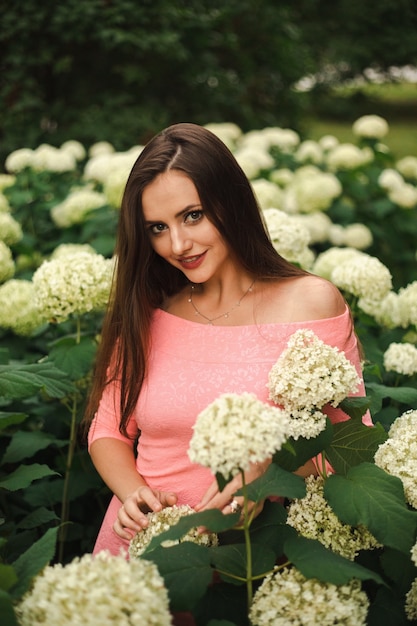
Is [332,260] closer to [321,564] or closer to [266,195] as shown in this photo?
[266,195]

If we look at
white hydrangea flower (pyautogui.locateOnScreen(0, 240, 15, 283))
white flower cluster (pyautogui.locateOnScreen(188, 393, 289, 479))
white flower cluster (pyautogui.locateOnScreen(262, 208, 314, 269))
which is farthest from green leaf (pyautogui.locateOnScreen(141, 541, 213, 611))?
white flower cluster (pyautogui.locateOnScreen(262, 208, 314, 269))

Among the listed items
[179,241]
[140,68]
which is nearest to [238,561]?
[179,241]

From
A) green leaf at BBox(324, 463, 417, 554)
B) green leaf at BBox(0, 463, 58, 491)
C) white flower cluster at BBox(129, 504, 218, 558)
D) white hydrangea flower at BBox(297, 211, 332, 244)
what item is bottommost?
white hydrangea flower at BBox(297, 211, 332, 244)

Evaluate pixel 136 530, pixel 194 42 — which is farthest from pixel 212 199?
pixel 194 42

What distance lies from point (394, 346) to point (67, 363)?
1.15 m

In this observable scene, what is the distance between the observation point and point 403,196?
5062 millimetres

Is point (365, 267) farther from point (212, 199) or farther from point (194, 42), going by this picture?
point (194, 42)

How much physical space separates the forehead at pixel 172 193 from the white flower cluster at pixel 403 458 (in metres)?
0.91

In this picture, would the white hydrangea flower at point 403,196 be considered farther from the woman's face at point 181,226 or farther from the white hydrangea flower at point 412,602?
the white hydrangea flower at point 412,602

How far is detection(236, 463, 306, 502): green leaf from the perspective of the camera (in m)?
1.51

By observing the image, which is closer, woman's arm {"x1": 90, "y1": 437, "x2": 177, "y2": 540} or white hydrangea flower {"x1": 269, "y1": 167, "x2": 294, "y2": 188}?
woman's arm {"x1": 90, "y1": 437, "x2": 177, "y2": 540}

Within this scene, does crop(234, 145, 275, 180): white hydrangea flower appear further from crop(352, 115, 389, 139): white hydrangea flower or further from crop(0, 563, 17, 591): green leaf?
crop(0, 563, 17, 591): green leaf

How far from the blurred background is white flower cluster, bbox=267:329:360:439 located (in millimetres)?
6038

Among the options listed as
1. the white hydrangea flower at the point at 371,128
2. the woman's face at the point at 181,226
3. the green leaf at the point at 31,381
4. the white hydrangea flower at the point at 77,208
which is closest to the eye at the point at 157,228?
the woman's face at the point at 181,226
